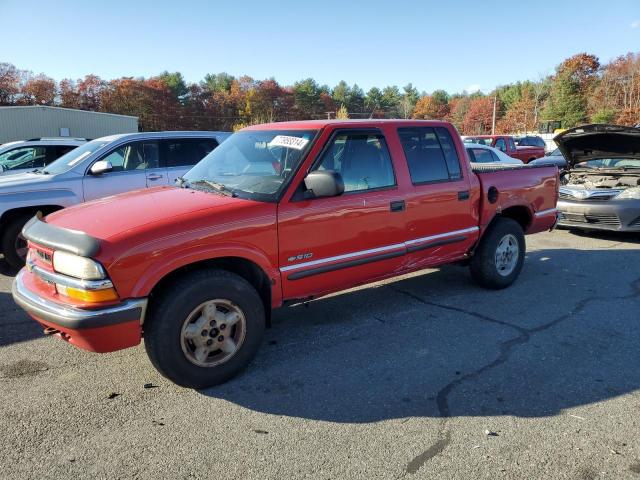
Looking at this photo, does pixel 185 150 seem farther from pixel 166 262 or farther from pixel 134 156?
pixel 166 262

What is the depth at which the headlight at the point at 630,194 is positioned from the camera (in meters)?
7.65

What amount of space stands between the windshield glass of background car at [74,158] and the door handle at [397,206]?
4.95 meters

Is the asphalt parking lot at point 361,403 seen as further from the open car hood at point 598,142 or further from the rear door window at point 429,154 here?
the open car hood at point 598,142

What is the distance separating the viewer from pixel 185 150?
7621mm

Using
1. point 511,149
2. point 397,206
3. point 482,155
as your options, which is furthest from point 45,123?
point 397,206

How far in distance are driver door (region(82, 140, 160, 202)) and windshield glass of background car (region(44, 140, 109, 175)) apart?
25cm

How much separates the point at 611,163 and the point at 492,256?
5.74m

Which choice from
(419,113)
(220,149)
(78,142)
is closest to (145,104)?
(419,113)

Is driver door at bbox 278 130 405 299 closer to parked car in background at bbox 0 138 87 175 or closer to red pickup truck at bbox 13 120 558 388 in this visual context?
red pickup truck at bbox 13 120 558 388

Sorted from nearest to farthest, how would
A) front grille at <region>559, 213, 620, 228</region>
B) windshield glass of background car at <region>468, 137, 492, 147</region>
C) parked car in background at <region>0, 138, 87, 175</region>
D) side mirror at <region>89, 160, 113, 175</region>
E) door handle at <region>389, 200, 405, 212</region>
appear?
1. door handle at <region>389, 200, 405, 212</region>
2. side mirror at <region>89, 160, 113, 175</region>
3. front grille at <region>559, 213, 620, 228</region>
4. parked car in background at <region>0, 138, 87, 175</region>
5. windshield glass of background car at <region>468, 137, 492, 147</region>

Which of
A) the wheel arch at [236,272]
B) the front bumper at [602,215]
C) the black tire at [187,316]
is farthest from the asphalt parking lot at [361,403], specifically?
the front bumper at [602,215]

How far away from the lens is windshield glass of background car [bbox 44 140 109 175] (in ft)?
22.3

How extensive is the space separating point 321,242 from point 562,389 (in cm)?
204

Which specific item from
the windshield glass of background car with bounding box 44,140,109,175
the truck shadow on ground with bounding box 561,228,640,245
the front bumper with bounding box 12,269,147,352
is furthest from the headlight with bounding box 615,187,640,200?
the windshield glass of background car with bounding box 44,140,109,175
